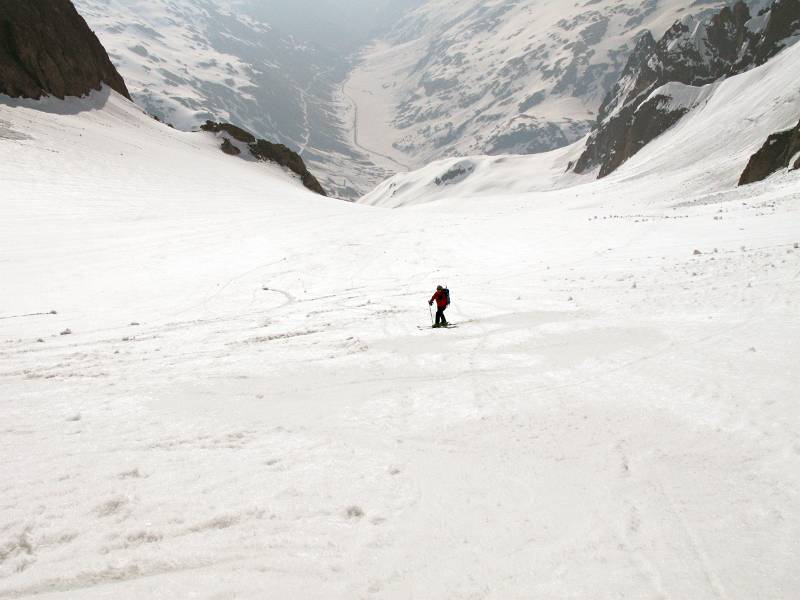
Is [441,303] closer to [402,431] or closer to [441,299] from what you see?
[441,299]

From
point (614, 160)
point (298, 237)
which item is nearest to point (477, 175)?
point (614, 160)

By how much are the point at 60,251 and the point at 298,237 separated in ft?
32.0

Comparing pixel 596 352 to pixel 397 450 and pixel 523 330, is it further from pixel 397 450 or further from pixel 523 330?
pixel 397 450

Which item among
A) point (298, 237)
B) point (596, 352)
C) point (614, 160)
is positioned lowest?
point (596, 352)

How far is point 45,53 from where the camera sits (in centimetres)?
5056

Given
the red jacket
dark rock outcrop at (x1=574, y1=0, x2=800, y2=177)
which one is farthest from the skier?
dark rock outcrop at (x1=574, y1=0, x2=800, y2=177)

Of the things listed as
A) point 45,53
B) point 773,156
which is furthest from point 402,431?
point 45,53

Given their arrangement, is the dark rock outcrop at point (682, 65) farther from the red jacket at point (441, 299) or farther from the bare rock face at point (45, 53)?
the red jacket at point (441, 299)

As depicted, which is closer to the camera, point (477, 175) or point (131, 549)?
point (131, 549)

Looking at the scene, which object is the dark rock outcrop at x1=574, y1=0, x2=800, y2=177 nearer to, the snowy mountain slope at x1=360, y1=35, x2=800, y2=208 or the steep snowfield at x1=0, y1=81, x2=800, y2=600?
the snowy mountain slope at x1=360, y1=35, x2=800, y2=208

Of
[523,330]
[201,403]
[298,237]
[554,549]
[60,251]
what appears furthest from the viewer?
[298,237]

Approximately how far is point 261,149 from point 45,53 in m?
25.3

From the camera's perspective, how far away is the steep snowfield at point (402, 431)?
13.1 ft

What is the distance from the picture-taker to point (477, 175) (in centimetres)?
13800
